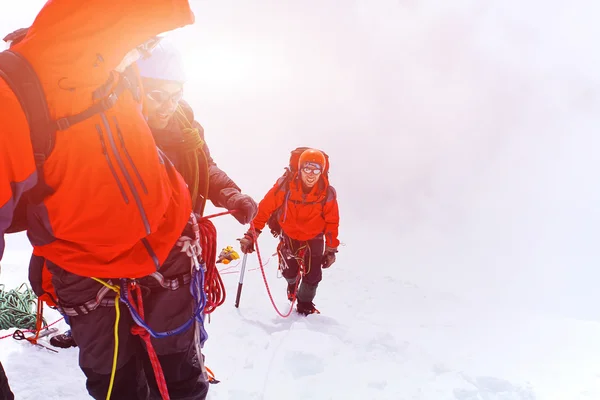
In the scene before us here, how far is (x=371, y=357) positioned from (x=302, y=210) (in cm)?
231

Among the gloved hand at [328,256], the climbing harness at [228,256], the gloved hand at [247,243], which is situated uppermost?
the climbing harness at [228,256]

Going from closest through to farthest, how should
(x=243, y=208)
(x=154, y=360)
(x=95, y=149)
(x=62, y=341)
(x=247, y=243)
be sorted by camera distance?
(x=95, y=149)
(x=154, y=360)
(x=243, y=208)
(x=62, y=341)
(x=247, y=243)

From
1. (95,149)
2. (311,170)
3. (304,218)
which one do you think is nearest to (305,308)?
(304,218)

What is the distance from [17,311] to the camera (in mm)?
3520

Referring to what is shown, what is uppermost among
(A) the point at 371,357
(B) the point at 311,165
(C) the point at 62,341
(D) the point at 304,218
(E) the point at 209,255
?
(B) the point at 311,165

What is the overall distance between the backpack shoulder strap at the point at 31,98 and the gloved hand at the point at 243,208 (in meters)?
1.38

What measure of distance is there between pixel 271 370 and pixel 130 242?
272 cm

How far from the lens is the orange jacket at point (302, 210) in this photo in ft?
17.5

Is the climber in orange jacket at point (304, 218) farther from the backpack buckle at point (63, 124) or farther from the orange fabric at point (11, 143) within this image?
the orange fabric at point (11, 143)

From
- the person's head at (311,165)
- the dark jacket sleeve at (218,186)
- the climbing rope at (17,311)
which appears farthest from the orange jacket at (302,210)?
the climbing rope at (17,311)

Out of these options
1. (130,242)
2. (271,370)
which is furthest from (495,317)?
(130,242)

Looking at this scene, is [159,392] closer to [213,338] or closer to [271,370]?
[271,370]

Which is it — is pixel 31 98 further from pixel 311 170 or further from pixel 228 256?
pixel 311 170

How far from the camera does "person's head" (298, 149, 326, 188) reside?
5.10m
